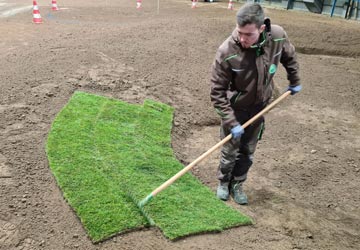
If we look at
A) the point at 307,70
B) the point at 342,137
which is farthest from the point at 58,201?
the point at 307,70

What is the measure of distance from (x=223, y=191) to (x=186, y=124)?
1.93 m

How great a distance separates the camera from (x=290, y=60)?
3.43 m

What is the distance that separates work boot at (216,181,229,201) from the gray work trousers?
0.20 feet

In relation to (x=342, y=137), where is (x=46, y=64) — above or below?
above

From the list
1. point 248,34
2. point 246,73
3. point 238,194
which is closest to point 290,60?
point 246,73

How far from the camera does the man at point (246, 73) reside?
296cm

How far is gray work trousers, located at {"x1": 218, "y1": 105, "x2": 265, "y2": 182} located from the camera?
350 centimetres

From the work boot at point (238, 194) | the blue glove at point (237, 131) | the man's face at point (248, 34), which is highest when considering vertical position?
the man's face at point (248, 34)

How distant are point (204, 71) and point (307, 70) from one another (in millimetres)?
2542

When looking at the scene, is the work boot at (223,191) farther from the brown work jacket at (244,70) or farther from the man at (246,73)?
the brown work jacket at (244,70)

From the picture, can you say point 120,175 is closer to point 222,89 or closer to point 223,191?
point 223,191

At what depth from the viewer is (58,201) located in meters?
3.29

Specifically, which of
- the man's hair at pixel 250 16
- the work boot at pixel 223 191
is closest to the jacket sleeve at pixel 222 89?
the man's hair at pixel 250 16

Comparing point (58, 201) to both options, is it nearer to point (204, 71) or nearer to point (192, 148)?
point (192, 148)
